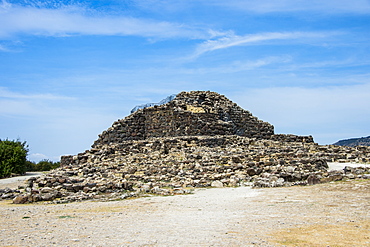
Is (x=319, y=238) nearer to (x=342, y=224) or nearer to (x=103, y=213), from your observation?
(x=342, y=224)

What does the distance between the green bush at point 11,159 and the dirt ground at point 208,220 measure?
16.4 m

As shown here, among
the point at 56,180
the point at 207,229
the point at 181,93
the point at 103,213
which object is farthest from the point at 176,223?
the point at 181,93

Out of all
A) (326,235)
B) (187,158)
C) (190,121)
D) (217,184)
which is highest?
(190,121)

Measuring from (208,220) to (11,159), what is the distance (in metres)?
21.7

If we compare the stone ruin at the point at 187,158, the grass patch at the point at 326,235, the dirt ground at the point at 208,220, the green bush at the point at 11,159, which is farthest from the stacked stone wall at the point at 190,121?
the grass patch at the point at 326,235

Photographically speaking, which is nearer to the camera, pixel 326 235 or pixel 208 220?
pixel 326 235

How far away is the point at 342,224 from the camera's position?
732 cm

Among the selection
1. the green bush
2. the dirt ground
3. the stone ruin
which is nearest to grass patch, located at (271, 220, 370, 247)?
the dirt ground

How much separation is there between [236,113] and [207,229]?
2153 cm

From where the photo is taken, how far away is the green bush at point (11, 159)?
25.6 metres

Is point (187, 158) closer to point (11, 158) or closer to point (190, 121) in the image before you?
point (190, 121)

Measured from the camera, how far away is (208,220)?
776 cm

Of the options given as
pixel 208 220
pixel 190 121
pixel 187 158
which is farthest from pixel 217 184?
pixel 190 121

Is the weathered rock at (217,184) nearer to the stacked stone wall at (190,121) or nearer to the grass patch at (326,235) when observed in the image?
the grass patch at (326,235)
